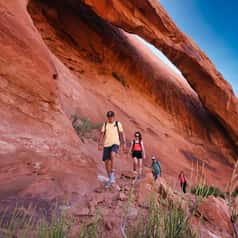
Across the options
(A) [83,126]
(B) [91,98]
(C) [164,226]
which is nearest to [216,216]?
(C) [164,226]

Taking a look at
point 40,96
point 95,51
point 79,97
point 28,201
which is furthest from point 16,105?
point 95,51

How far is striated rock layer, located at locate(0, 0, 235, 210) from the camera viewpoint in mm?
5688

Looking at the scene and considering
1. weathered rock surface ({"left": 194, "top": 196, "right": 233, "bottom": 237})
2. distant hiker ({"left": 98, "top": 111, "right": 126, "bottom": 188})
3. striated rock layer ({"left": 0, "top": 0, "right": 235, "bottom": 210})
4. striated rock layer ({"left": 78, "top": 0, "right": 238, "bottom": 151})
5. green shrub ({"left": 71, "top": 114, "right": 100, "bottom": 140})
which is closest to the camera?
weathered rock surface ({"left": 194, "top": 196, "right": 233, "bottom": 237})

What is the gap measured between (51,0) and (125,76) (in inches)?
227

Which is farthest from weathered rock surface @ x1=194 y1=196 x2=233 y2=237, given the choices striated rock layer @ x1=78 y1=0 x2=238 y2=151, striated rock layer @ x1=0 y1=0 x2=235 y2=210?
striated rock layer @ x1=78 y1=0 x2=238 y2=151

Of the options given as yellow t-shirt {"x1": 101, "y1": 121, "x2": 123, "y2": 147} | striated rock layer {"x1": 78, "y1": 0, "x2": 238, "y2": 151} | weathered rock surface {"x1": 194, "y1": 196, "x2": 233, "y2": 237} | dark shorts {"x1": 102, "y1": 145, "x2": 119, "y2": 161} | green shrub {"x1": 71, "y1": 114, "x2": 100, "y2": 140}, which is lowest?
weathered rock surface {"x1": 194, "y1": 196, "x2": 233, "y2": 237}

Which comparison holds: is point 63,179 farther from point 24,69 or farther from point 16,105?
point 24,69

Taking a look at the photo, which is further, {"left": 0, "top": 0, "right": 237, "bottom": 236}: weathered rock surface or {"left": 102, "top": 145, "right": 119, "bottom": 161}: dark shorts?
{"left": 102, "top": 145, "right": 119, "bottom": 161}: dark shorts

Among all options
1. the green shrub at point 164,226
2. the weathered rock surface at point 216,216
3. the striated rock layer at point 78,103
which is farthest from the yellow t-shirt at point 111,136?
the green shrub at point 164,226

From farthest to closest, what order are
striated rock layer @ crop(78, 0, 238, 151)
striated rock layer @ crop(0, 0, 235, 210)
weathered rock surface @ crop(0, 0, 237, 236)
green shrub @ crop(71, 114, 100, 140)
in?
striated rock layer @ crop(78, 0, 238, 151), green shrub @ crop(71, 114, 100, 140), striated rock layer @ crop(0, 0, 235, 210), weathered rock surface @ crop(0, 0, 237, 236)

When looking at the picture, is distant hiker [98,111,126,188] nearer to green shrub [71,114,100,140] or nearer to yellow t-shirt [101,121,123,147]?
yellow t-shirt [101,121,123,147]

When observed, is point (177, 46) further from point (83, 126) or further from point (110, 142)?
point (110, 142)

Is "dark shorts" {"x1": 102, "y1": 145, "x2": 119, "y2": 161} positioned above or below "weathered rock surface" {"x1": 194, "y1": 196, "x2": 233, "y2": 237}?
above

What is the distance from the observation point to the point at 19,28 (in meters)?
7.98
